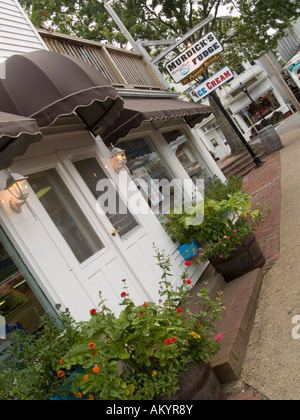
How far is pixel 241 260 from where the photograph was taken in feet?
17.4

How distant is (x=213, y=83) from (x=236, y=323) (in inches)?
282

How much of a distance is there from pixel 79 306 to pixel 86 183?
1.92m

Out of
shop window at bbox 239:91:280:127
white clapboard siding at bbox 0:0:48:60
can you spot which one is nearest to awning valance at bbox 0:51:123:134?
white clapboard siding at bbox 0:0:48:60

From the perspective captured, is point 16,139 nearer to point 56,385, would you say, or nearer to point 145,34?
point 56,385

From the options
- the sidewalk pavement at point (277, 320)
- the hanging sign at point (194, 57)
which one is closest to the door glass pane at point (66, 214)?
the sidewalk pavement at point (277, 320)

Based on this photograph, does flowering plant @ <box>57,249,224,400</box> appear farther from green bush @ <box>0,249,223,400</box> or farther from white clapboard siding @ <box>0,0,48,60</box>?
white clapboard siding @ <box>0,0,48,60</box>

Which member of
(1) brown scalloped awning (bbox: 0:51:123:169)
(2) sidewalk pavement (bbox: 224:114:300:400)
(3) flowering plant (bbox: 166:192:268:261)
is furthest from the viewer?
(3) flowering plant (bbox: 166:192:268:261)

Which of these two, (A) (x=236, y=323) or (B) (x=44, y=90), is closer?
(A) (x=236, y=323)

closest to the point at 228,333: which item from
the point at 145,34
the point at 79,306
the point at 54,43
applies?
the point at 79,306

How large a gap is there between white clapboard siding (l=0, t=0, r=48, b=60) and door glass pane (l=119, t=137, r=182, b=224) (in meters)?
2.31

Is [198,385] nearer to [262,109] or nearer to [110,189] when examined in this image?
[110,189]

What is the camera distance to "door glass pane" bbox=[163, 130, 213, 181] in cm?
878

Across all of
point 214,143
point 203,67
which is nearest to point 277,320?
point 203,67
